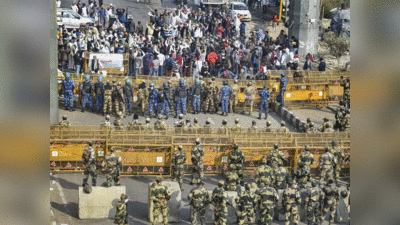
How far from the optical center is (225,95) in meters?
23.3

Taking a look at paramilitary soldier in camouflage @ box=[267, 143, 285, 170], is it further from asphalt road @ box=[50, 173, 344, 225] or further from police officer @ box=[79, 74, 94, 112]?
police officer @ box=[79, 74, 94, 112]

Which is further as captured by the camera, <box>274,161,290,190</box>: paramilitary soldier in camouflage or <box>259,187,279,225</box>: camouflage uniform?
<box>274,161,290,190</box>: paramilitary soldier in camouflage

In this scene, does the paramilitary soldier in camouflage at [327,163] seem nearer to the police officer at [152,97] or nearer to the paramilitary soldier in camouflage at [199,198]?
the paramilitary soldier in camouflage at [199,198]

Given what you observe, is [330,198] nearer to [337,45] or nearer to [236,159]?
[236,159]

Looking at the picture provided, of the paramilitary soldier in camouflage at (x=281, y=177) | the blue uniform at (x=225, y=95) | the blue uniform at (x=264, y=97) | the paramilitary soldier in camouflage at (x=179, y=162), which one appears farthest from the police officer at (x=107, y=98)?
the paramilitary soldier in camouflage at (x=281, y=177)

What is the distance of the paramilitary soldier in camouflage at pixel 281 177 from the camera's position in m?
15.2

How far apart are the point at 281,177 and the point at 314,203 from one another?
1.33 m

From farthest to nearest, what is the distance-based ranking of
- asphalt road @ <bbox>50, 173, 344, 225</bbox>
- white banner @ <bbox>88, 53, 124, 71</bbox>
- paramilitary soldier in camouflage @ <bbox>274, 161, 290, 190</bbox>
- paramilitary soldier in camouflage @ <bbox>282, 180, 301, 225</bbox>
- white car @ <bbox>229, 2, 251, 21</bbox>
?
1. white car @ <bbox>229, 2, 251, 21</bbox>
2. white banner @ <bbox>88, 53, 124, 71</bbox>
3. paramilitary soldier in camouflage @ <bbox>274, 161, 290, 190</bbox>
4. asphalt road @ <bbox>50, 173, 344, 225</bbox>
5. paramilitary soldier in camouflage @ <bbox>282, 180, 301, 225</bbox>

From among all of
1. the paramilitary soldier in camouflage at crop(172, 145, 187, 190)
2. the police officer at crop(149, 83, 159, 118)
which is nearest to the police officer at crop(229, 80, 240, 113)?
the police officer at crop(149, 83, 159, 118)

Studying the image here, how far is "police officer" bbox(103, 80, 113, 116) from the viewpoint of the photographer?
22377mm

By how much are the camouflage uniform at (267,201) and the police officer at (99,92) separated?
10.7 m

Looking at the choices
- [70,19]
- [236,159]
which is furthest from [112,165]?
[70,19]

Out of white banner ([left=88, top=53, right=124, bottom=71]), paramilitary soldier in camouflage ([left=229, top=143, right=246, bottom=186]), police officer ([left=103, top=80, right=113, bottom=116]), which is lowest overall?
paramilitary soldier in camouflage ([left=229, top=143, right=246, bottom=186])

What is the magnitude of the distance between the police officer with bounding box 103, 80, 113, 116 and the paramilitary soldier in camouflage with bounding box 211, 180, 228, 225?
9884 mm
